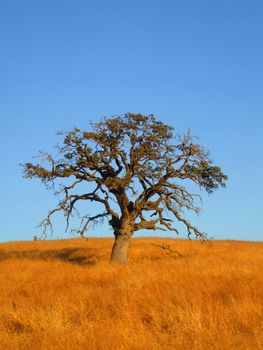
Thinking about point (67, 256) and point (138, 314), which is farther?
point (67, 256)

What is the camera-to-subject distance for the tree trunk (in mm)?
27016

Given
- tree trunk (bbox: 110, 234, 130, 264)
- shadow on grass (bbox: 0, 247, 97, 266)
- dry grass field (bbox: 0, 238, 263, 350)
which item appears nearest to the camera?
dry grass field (bbox: 0, 238, 263, 350)

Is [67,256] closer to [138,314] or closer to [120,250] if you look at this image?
[120,250]

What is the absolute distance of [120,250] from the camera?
89.0 ft

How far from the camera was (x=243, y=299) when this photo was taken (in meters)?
11.8

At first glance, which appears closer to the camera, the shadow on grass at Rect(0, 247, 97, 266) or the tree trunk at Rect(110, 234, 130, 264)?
the tree trunk at Rect(110, 234, 130, 264)

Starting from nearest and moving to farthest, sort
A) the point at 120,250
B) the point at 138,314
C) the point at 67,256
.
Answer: the point at 138,314 < the point at 120,250 < the point at 67,256

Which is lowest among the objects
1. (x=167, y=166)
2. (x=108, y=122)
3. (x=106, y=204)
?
(x=106, y=204)

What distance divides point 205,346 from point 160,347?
2.51 feet

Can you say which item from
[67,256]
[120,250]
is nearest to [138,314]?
[120,250]

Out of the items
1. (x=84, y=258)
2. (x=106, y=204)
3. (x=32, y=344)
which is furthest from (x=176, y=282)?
(x=84, y=258)

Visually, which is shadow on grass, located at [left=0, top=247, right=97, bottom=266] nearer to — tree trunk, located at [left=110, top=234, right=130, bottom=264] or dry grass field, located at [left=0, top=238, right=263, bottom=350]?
tree trunk, located at [left=110, top=234, right=130, bottom=264]

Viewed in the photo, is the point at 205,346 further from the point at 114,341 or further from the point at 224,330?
the point at 114,341

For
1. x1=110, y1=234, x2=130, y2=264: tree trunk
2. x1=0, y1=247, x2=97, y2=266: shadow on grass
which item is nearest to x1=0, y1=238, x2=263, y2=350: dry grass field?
x1=110, y1=234, x2=130, y2=264: tree trunk
